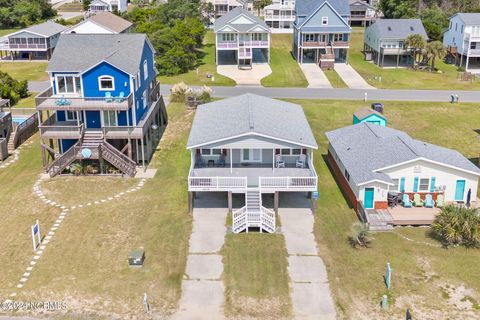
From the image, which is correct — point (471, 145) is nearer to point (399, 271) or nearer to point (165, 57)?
point (399, 271)

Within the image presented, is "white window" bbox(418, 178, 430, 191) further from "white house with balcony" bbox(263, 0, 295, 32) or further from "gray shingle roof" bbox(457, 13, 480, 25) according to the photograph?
"white house with balcony" bbox(263, 0, 295, 32)

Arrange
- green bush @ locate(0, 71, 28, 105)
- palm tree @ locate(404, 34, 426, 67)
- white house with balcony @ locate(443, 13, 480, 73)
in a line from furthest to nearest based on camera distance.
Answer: white house with balcony @ locate(443, 13, 480, 73)
palm tree @ locate(404, 34, 426, 67)
green bush @ locate(0, 71, 28, 105)

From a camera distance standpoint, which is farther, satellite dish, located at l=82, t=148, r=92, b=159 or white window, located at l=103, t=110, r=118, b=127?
white window, located at l=103, t=110, r=118, b=127

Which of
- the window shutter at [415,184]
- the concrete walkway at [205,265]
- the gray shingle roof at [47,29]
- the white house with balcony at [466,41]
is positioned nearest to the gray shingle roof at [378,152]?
the window shutter at [415,184]

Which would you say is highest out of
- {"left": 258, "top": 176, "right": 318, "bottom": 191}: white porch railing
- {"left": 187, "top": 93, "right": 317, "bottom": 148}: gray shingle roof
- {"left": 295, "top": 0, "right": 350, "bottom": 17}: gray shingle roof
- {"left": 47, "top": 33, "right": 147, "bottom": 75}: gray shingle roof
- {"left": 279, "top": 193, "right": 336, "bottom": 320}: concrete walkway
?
{"left": 295, "top": 0, "right": 350, "bottom": 17}: gray shingle roof

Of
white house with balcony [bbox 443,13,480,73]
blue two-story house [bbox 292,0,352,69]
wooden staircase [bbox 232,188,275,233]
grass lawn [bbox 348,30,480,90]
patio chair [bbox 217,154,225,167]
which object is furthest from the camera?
blue two-story house [bbox 292,0,352,69]

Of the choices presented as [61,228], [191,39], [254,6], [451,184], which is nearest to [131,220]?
[61,228]

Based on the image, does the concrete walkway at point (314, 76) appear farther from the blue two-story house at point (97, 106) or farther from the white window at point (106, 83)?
the white window at point (106, 83)

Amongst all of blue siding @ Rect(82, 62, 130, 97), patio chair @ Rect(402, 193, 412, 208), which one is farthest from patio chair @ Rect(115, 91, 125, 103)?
patio chair @ Rect(402, 193, 412, 208)
